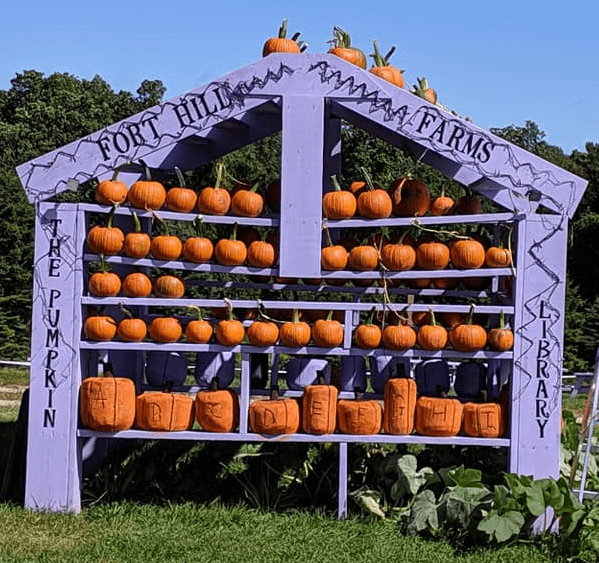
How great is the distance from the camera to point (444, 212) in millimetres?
7602

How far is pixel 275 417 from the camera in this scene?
721cm

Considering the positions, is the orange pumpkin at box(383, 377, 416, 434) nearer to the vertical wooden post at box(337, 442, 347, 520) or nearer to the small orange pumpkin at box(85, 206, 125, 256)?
the vertical wooden post at box(337, 442, 347, 520)

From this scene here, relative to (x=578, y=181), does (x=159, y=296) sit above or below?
below

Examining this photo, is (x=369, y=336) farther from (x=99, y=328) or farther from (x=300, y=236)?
(x=99, y=328)

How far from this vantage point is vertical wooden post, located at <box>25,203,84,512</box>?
23.9ft

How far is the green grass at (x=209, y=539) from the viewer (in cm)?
653

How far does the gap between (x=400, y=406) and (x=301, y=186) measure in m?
1.70

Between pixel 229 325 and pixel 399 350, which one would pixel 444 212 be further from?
pixel 229 325

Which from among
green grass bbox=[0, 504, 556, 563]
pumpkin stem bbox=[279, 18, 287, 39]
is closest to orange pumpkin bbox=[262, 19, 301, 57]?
pumpkin stem bbox=[279, 18, 287, 39]

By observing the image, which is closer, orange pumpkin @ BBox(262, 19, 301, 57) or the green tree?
orange pumpkin @ BBox(262, 19, 301, 57)

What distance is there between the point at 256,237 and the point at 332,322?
940 mm

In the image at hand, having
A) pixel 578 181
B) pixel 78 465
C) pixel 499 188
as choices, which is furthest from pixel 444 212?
pixel 78 465

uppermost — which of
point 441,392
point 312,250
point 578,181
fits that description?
point 578,181

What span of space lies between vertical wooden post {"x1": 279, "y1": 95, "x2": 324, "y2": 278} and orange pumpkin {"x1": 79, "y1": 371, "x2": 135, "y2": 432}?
1404mm
